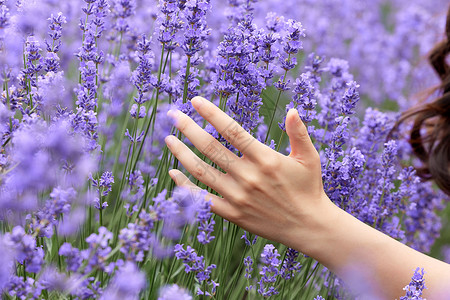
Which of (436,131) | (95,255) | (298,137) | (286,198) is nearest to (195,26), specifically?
(298,137)

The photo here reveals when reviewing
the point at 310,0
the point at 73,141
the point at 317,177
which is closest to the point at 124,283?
the point at 73,141

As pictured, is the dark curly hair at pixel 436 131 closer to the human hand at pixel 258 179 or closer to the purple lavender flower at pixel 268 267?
the human hand at pixel 258 179

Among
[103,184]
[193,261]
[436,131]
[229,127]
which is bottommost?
[193,261]

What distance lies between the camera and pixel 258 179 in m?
1.46

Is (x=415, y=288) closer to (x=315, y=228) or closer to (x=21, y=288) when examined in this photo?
(x=315, y=228)

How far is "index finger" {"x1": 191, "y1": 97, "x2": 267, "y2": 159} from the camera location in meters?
1.43

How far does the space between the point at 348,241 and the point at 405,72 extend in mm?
3432

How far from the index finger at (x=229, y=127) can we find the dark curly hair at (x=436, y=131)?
3.89 ft

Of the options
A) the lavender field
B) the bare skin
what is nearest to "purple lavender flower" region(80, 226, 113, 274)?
the lavender field

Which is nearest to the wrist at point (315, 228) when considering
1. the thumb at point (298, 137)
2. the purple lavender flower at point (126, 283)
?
the thumb at point (298, 137)

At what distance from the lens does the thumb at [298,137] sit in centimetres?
138

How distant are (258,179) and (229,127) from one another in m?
0.16

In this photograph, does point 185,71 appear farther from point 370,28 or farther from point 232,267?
point 370,28

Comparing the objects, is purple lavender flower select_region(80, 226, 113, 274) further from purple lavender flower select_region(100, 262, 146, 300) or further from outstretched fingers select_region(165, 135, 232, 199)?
outstretched fingers select_region(165, 135, 232, 199)
